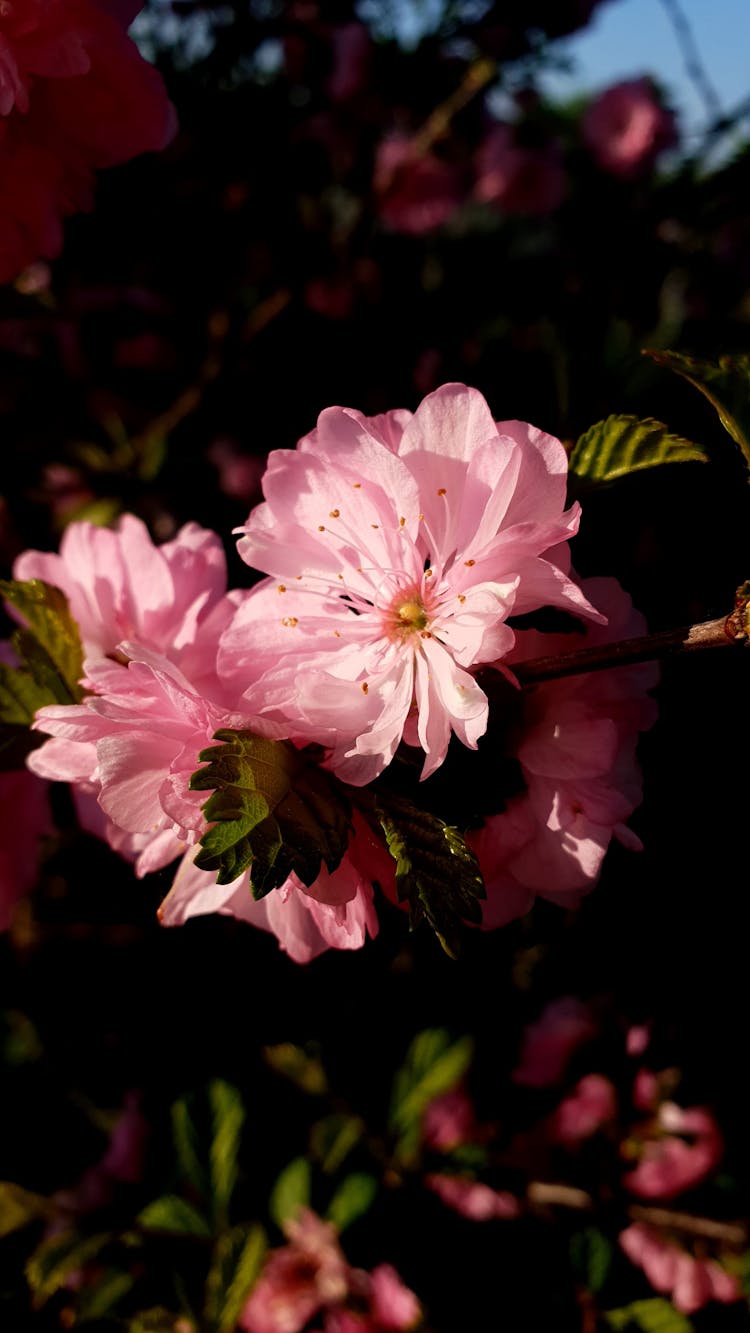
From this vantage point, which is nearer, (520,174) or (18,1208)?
(18,1208)

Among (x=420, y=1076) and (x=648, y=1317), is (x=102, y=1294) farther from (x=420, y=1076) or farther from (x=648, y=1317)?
(x=648, y=1317)

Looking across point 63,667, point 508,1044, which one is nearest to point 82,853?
point 63,667

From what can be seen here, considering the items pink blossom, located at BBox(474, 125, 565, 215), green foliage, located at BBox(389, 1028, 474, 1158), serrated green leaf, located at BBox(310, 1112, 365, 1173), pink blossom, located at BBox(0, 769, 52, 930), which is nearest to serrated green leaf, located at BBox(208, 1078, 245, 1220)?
serrated green leaf, located at BBox(310, 1112, 365, 1173)

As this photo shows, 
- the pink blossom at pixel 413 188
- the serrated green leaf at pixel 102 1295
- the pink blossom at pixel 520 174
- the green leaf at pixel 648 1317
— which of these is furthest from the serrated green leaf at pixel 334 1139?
the pink blossom at pixel 520 174

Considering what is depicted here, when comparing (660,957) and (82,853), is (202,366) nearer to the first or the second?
(82,853)

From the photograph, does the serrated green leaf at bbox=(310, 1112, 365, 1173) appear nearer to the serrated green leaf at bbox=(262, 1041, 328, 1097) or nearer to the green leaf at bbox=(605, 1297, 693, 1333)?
the serrated green leaf at bbox=(262, 1041, 328, 1097)

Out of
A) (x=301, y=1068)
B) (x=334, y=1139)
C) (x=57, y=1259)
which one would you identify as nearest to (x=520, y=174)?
(x=301, y=1068)
